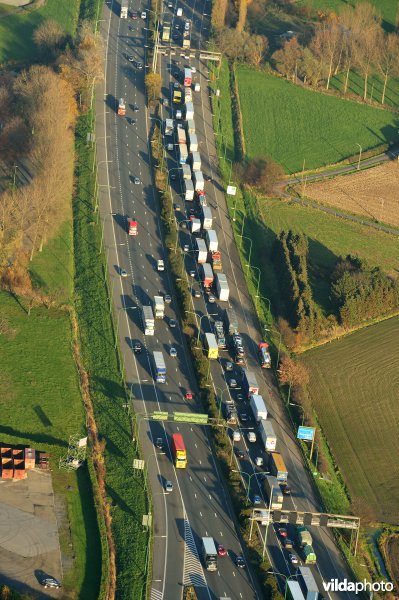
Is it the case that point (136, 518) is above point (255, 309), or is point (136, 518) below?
below

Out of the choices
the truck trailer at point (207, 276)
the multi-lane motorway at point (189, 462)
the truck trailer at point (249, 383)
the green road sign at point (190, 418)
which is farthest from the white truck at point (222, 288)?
the green road sign at point (190, 418)

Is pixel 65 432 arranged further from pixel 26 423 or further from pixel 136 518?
pixel 136 518

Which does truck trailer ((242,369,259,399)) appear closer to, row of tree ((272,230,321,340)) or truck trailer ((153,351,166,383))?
truck trailer ((153,351,166,383))

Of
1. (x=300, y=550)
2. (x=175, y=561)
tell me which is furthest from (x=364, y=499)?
(x=175, y=561)

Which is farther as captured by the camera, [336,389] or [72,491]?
[336,389]

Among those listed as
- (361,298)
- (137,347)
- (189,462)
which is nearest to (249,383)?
(137,347)

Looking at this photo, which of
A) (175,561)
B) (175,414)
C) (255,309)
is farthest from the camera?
(255,309)
